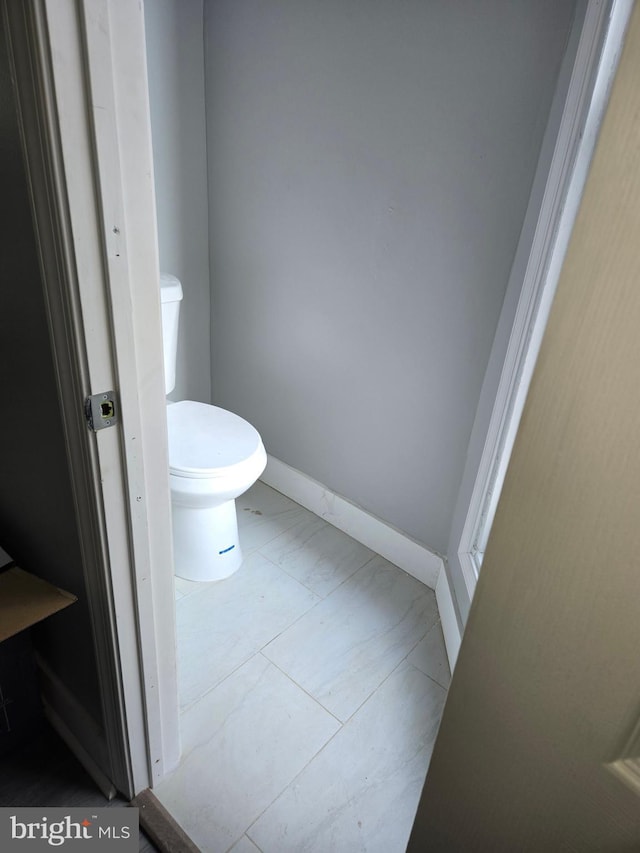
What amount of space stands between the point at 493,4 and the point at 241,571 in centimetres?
174

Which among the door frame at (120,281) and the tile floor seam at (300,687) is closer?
the door frame at (120,281)

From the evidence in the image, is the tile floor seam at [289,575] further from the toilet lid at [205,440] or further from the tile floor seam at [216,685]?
the toilet lid at [205,440]

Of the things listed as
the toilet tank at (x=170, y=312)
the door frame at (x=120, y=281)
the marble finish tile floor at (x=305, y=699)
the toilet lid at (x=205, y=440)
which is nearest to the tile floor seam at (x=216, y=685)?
the marble finish tile floor at (x=305, y=699)

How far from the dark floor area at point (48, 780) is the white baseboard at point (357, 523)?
109 centimetres

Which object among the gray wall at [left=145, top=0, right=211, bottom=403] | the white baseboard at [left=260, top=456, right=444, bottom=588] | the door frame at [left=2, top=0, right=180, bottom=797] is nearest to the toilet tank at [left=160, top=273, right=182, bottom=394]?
the gray wall at [left=145, top=0, right=211, bottom=403]

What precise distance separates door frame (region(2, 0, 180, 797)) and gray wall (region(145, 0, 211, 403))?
1.27m

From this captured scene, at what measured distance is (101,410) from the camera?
81cm

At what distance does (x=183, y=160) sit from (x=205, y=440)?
1.04 meters

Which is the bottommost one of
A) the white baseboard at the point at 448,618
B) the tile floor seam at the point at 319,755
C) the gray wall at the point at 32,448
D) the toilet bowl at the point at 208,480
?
the tile floor seam at the point at 319,755

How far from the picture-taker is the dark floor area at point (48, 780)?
1.20 metres

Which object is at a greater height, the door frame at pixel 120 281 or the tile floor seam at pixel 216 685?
the door frame at pixel 120 281

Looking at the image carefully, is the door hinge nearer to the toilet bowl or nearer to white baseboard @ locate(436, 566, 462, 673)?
the toilet bowl

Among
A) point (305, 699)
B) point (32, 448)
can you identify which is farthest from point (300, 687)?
point (32, 448)

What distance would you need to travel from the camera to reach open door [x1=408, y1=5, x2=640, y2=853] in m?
0.35
